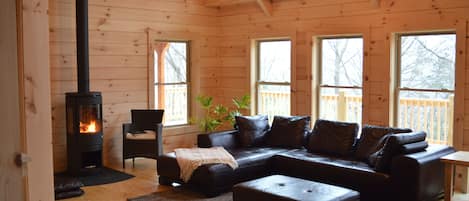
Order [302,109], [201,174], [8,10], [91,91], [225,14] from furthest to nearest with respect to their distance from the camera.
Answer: [225,14]
[302,109]
[91,91]
[201,174]
[8,10]

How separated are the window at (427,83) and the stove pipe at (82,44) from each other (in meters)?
3.91

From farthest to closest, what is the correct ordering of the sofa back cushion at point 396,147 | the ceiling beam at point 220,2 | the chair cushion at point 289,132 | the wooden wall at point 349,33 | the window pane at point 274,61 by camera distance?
the ceiling beam at point 220,2 < the window pane at point 274,61 < the chair cushion at point 289,132 < the wooden wall at point 349,33 < the sofa back cushion at point 396,147

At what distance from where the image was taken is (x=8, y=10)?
7.09 feet

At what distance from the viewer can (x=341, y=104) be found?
258 inches

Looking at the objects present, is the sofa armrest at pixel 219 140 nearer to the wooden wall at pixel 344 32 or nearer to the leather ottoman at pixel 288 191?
the wooden wall at pixel 344 32

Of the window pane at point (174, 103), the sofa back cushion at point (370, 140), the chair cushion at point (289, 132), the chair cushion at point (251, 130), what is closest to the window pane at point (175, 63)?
the window pane at point (174, 103)

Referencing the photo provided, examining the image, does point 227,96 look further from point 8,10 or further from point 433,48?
point 8,10

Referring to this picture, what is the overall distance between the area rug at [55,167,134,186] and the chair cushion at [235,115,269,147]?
1500mm

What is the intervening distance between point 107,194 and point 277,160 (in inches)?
76.5

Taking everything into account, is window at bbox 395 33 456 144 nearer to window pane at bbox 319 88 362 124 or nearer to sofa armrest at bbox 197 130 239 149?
window pane at bbox 319 88 362 124

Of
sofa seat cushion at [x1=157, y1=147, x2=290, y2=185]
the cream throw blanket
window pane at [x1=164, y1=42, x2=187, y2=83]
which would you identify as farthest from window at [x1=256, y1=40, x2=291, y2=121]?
the cream throw blanket

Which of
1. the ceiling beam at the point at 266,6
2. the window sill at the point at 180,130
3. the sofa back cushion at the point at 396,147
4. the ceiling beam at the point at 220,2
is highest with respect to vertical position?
the ceiling beam at the point at 220,2

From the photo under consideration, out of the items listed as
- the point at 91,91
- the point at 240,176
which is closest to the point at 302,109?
the point at 240,176

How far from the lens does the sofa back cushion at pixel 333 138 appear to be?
5523 millimetres
